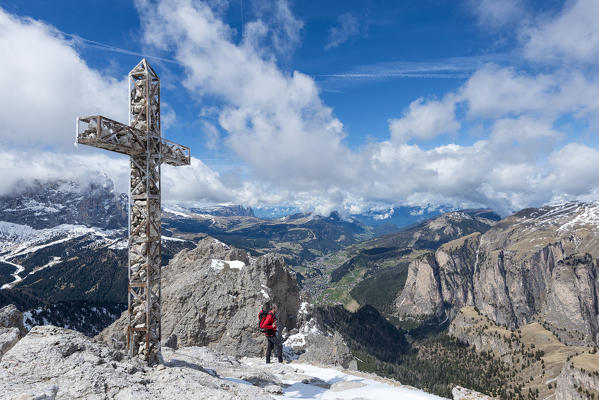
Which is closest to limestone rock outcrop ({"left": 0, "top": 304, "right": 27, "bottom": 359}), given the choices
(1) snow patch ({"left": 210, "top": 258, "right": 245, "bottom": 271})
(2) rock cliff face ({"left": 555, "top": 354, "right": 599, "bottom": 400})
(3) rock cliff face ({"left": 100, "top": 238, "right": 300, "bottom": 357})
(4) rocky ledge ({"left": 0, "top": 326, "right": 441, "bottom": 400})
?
(4) rocky ledge ({"left": 0, "top": 326, "right": 441, "bottom": 400})

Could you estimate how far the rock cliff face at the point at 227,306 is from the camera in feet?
149

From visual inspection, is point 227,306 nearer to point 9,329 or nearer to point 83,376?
point 9,329

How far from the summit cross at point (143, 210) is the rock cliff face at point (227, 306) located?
2630 centimetres

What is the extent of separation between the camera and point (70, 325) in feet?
597

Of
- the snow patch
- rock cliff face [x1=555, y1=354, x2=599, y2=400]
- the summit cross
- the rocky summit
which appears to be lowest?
rock cliff face [x1=555, y1=354, x2=599, y2=400]

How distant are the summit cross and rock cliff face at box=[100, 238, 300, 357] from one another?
26304 millimetres

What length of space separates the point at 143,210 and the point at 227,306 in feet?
151

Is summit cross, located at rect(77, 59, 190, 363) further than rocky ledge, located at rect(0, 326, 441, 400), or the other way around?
summit cross, located at rect(77, 59, 190, 363)

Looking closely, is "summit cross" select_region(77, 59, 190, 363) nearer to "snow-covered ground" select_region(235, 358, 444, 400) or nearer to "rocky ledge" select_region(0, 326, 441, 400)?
"rocky ledge" select_region(0, 326, 441, 400)

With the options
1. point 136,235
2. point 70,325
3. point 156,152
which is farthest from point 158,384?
point 70,325

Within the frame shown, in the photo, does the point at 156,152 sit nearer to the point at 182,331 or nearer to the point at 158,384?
the point at 158,384

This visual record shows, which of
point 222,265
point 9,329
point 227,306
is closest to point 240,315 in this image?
point 227,306

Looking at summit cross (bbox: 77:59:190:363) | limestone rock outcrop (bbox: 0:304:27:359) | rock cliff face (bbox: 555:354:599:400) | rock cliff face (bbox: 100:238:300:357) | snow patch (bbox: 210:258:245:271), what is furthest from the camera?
rock cliff face (bbox: 555:354:599:400)

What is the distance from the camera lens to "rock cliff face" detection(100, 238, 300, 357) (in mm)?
45531
